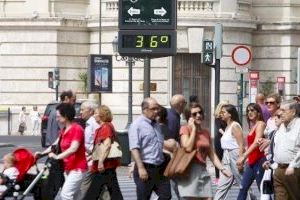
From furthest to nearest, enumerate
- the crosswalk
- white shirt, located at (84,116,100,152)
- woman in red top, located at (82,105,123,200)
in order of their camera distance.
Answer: the crosswalk < white shirt, located at (84,116,100,152) < woman in red top, located at (82,105,123,200)

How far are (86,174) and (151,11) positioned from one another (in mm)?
10222

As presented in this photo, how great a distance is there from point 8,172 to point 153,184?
82.5 inches

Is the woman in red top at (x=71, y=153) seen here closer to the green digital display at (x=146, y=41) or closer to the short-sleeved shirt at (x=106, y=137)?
the short-sleeved shirt at (x=106, y=137)

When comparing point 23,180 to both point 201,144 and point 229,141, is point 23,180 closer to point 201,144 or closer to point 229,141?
point 201,144

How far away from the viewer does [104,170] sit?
65.6 ft

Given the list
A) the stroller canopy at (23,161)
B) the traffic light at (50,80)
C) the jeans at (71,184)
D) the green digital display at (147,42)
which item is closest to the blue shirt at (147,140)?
the jeans at (71,184)

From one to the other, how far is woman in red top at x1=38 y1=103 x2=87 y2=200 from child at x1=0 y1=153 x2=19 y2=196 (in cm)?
55

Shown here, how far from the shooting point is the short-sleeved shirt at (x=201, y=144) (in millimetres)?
18234

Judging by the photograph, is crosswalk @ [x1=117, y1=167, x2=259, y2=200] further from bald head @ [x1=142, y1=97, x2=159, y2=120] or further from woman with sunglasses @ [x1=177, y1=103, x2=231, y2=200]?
woman with sunglasses @ [x1=177, y1=103, x2=231, y2=200]

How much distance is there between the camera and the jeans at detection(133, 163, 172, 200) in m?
19.0

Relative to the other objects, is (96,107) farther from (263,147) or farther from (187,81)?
(187,81)

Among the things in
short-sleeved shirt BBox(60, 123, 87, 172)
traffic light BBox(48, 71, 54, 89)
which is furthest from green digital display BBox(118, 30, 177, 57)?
traffic light BBox(48, 71, 54, 89)

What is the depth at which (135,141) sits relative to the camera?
1884 cm

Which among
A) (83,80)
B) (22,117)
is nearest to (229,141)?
(22,117)
